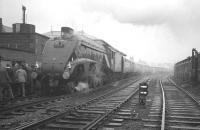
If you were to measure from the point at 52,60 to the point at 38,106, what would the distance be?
4267 mm

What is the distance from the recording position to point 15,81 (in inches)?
469

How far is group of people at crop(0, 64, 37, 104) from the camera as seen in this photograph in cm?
1028

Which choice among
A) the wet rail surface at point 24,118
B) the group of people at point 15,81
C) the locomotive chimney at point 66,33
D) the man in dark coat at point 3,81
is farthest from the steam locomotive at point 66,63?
the wet rail surface at point 24,118

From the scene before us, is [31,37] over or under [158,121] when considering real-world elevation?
over

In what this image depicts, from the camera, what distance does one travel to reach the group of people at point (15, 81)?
1028cm

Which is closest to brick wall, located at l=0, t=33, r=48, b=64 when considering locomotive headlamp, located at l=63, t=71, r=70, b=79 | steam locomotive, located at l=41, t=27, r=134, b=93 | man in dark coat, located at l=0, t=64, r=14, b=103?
steam locomotive, located at l=41, t=27, r=134, b=93

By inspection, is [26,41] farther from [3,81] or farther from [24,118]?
[24,118]

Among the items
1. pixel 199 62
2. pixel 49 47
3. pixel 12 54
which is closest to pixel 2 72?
pixel 49 47

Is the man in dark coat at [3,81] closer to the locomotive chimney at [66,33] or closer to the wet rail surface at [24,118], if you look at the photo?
the wet rail surface at [24,118]

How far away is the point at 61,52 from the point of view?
13336mm

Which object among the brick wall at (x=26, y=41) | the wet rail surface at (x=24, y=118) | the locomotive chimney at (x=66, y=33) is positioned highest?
the brick wall at (x=26, y=41)

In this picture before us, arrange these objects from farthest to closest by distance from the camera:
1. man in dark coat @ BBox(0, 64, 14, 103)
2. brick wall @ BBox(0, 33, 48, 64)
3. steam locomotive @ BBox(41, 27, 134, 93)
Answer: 1. brick wall @ BBox(0, 33, 48, 64)
2. steam locomotive @ BBox(41, 27, 134, 93)
3. man in dark coat @ BBox(0, 64, 14, 103)

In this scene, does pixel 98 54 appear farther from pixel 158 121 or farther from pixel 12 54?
pixel 158 121

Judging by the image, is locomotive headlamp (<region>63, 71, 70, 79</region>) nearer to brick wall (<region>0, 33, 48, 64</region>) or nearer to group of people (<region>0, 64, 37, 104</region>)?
group of people (<region>0, 64, 37, 104</region>)
